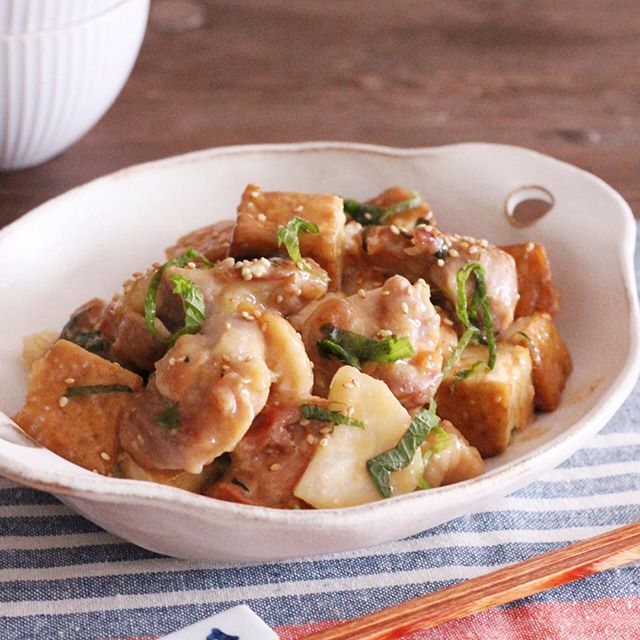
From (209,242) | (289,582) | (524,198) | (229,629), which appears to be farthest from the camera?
(524,198)

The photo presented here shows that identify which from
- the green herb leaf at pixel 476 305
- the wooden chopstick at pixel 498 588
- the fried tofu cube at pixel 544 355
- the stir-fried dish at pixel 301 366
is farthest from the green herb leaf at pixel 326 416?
the fried tofu cube at pixel 544 355

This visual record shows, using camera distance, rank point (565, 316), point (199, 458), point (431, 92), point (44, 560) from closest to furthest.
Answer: point (199, 458)
point (44, 560)
point (565, 316)
point (431, 92)

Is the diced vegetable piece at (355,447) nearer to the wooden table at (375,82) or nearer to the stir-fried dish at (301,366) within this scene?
the stir-fried dish at (301,366)

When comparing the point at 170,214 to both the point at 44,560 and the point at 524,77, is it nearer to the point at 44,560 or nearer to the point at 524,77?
the point at 44,560

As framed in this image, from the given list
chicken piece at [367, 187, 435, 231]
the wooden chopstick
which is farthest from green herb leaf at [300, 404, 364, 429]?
chicken piece at [367, 187, 435, 231]

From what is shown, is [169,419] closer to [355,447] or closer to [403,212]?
[355,447]

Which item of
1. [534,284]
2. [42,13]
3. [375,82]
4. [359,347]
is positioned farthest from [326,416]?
[375,82]

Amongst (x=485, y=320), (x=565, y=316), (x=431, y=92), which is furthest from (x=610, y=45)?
(x=485, y=320)
